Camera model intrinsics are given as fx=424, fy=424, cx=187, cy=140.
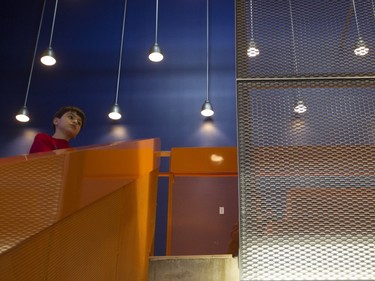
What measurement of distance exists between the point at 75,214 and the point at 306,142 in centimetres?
104

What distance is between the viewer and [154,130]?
7926mm

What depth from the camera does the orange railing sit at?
1.31 m

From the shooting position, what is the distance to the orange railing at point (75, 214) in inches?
51.6

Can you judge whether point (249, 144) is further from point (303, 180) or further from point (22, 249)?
point (22, 249)

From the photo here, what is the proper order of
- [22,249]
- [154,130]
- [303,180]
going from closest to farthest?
[303,180] < [22,249] < [154,130]

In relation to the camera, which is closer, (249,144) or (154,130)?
(249,144)

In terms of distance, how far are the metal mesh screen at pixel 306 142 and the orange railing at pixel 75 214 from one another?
Answer: 2.17 ft

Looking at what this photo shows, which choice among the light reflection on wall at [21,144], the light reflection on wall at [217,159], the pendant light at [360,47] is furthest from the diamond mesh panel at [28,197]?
the light reflection on wall at [21,144]

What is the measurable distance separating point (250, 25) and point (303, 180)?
2.11 feet

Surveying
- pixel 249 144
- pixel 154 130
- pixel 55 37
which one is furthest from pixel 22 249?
pixel 55 37

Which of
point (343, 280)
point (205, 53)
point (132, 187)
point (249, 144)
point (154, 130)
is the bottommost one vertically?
point (343, 280)

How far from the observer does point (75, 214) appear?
6.03 ft

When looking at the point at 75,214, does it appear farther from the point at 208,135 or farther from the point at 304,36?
the point at 208,135

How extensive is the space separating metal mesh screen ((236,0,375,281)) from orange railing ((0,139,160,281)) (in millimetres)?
661
